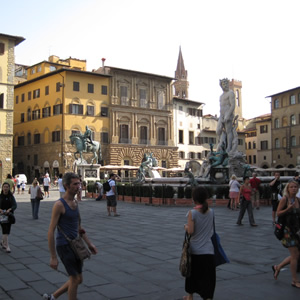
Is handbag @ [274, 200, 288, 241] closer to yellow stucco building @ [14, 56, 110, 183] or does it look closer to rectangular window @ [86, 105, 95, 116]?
yellow stucco building @ [14, 56, 110, 183]

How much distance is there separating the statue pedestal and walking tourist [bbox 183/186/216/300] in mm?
29727

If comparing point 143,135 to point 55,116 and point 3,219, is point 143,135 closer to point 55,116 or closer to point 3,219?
point 55,116

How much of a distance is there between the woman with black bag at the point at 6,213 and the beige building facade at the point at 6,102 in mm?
38180

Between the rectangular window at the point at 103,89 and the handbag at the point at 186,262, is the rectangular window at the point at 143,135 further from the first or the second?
the handbag at the point at 186,262

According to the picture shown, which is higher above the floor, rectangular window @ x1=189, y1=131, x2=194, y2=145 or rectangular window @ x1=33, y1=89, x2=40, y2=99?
rectangular window @ x1=33, y1=89, x2=40, y2=99

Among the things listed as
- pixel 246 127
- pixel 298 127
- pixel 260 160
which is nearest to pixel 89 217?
pixel 298 127

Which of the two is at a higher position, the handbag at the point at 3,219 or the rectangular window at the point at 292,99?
the rectangular window at the point at 292,99

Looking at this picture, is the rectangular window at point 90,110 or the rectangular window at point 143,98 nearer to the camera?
the rectangular window at point 90,110

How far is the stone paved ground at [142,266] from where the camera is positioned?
5.41m

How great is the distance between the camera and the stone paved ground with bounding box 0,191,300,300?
5410 mm

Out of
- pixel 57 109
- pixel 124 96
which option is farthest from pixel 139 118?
pixel 57 109

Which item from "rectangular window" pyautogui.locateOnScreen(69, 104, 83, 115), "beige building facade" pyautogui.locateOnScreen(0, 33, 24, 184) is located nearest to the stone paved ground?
"beige building facade" pyautogui.locateOnScreen(0, 33, 24, 184)

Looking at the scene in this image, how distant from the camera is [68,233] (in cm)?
436

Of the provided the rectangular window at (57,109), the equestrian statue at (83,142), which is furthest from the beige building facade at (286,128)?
the equestrian statue at (83,142)
